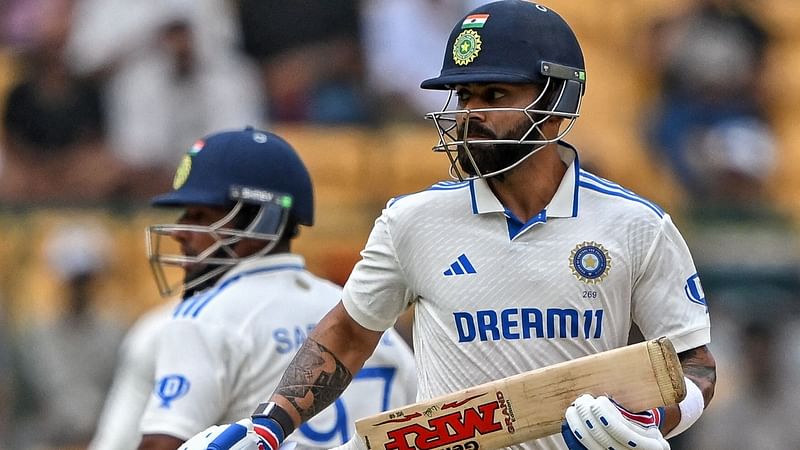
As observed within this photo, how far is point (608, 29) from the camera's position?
9727mm

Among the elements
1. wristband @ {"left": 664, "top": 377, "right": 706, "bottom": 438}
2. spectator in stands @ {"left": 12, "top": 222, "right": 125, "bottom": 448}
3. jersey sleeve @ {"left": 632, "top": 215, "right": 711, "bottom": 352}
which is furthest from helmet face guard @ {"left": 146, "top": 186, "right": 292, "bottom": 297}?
spectator in stands @ {"left": 12, "top": 222, "right": 125, "bottom": 448}

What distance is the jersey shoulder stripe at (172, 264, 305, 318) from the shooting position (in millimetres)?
4305

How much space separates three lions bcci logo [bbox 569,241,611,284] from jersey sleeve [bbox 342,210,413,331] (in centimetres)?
40

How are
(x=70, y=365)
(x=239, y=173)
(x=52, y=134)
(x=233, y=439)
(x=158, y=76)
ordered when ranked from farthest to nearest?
(x=158, y=76), (x=52, y=134), (x=70, y=365), (x=239, y=173), (x=233, y=439)

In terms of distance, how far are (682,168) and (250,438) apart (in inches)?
242

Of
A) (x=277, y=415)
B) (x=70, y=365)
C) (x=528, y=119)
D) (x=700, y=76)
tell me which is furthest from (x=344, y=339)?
(x=700, y=76)

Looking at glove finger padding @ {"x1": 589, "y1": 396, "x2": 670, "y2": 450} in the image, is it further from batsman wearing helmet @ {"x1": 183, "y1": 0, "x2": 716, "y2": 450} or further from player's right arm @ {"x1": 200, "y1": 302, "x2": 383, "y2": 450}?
player's right arm @ {"x1": 200, "y1": 302, "x2": 383, "y2": 450}

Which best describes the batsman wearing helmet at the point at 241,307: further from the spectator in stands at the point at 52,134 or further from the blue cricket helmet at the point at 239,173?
the spectator in stands at the point at 52,134

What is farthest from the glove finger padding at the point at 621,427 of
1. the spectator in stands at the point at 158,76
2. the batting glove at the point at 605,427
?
the spectator in stands at the point at 158,76

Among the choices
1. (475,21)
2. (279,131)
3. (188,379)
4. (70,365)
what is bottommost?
(70,365)

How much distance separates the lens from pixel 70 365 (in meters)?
8.16

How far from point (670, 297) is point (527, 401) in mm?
415

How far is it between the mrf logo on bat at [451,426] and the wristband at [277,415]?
28 cm

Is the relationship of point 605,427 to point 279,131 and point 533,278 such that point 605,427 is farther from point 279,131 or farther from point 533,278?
point 279,131
